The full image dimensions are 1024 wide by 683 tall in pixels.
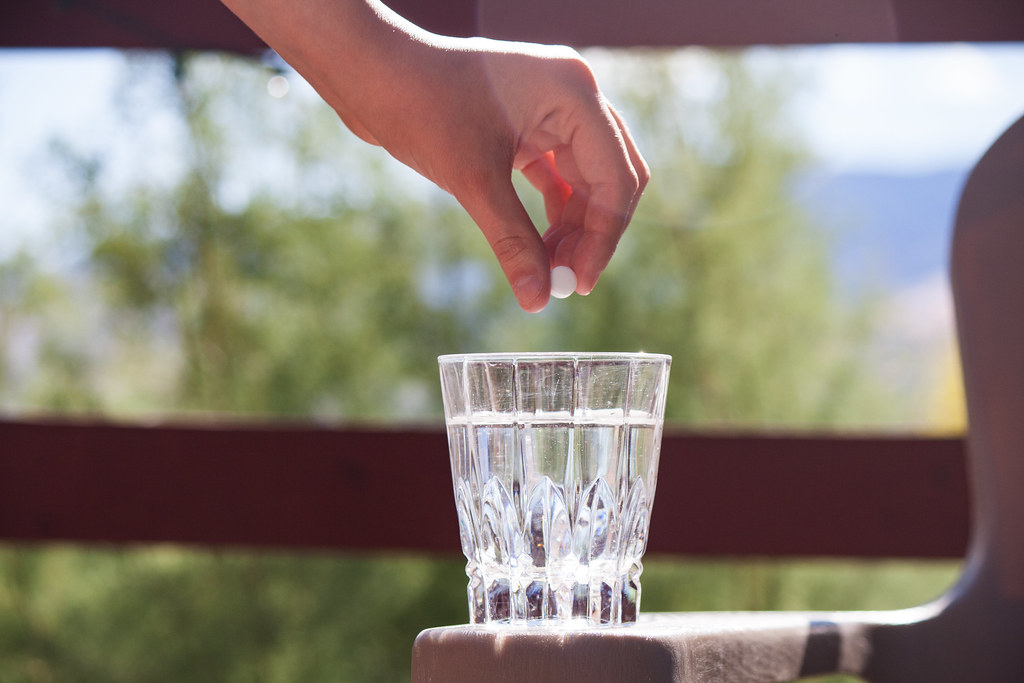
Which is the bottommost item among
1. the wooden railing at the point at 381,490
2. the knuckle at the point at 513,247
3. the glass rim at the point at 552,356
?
the wooden railing at the point at 381,490

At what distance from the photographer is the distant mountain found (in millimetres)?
2719

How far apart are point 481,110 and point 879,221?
2.51 meters

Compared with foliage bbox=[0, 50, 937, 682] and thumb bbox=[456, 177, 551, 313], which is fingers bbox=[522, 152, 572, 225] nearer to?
thumb bbox=[456, 177, 551, 313]

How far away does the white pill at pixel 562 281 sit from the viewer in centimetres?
52

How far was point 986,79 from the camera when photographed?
271 centimetres

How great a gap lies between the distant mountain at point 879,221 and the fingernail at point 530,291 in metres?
2.46

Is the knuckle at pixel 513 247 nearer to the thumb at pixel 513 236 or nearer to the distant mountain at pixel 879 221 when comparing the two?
the thumb at pixel 513 236

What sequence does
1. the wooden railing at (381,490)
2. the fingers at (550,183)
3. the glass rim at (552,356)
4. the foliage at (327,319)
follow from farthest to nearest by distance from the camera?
the foliage at (327,319), the wooden railing at (381,490), the fingers at (550,183), the glass rim at (552,356)

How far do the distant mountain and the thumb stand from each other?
8.07 feet

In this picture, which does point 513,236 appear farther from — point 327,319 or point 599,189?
point 327,319

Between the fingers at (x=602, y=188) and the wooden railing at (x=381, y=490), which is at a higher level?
the fingers at (x=602, y=188)

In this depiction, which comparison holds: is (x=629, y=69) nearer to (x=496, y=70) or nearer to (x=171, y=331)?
(x=171, y=331)

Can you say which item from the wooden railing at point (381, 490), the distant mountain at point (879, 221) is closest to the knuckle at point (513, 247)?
the wooden railing at point (381, 490)

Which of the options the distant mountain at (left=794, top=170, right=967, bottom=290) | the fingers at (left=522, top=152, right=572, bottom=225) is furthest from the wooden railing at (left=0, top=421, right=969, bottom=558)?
the distant mountain at (left=794, top=170, right=967, bottom=290)
